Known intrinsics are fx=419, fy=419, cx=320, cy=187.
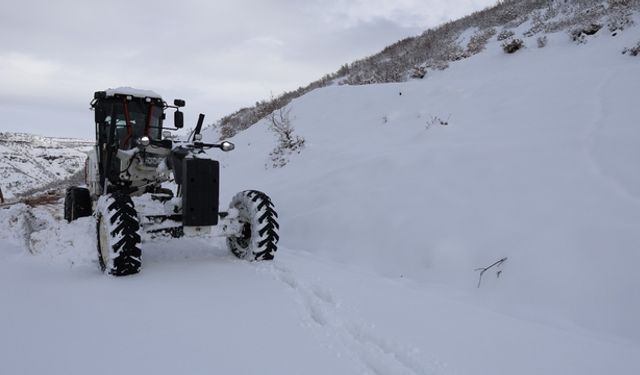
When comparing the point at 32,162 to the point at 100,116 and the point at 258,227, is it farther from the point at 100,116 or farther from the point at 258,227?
the point at 258,227

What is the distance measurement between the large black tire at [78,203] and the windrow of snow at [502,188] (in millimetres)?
2841

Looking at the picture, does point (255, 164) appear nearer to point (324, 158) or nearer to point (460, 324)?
point (324, 158)

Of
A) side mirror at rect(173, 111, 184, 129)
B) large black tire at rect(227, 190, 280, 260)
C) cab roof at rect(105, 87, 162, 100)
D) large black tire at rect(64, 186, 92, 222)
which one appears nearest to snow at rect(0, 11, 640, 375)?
large black tire at rect(227, 190, 280, 260)

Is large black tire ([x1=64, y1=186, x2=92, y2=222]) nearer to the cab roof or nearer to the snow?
the snow

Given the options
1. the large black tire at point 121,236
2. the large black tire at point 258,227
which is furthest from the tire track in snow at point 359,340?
the large black tire at point 121,236

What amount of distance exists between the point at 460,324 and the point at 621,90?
4613 mm

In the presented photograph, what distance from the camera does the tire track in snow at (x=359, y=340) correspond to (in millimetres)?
2502

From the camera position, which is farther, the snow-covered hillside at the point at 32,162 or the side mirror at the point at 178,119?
the snow-covered hillside at the point at 32,162

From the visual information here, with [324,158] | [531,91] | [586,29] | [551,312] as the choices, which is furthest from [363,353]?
[586,29]

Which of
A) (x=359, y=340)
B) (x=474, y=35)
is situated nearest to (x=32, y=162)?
(x=474, y=35)

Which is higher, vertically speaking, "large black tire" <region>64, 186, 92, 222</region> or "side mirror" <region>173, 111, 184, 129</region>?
"side mirror" <region>173, 111, 184, 129</region>

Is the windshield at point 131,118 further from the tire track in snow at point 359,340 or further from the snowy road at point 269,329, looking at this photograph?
the tire track in snow at point 359,340

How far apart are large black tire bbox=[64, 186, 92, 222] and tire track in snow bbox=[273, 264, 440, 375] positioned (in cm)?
413

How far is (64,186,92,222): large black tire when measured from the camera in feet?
20.2
